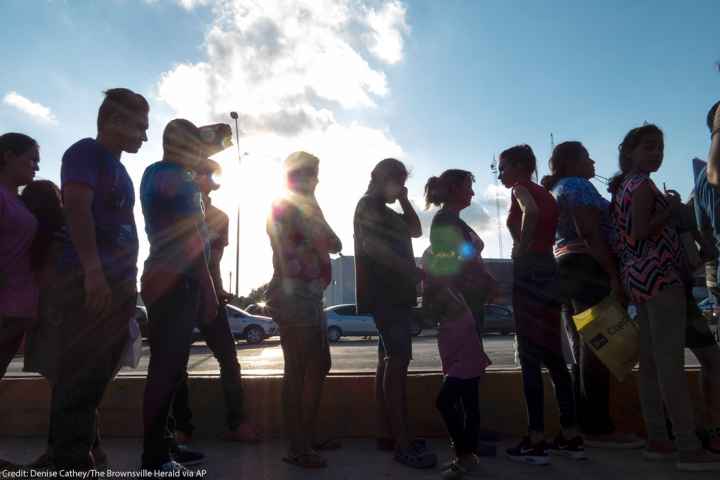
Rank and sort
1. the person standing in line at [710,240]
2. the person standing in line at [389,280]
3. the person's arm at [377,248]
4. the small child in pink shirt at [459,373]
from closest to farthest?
1. the person standing in line at [710,240]
2. the small child in pink shirt at [459,373]
3. the person standing in line at [389,280]
4. the person's arm at [377,248]

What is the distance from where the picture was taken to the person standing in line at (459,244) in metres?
2.98

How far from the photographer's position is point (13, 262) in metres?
2.56

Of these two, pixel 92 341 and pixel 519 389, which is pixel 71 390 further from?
pixel 519 389

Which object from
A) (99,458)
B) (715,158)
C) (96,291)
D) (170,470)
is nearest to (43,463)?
(99,458)

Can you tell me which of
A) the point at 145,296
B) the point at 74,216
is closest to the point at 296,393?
the point at 145,296

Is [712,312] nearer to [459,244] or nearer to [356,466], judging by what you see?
[459,244]

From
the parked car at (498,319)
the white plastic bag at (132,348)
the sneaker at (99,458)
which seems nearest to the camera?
the white plastic bag at (132,348)

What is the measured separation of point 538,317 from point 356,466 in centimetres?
127

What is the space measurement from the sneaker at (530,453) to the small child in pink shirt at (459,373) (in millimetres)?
267

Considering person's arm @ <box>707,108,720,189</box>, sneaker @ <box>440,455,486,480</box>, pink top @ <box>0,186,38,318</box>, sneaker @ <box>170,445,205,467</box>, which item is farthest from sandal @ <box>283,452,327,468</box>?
person's arm @ <box>707,108,720,189</box>

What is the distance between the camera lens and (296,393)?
113 inches

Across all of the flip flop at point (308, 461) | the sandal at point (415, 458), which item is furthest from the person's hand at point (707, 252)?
the flip flop at point (308, 461)

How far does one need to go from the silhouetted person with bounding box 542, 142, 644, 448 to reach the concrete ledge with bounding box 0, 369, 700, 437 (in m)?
0.24

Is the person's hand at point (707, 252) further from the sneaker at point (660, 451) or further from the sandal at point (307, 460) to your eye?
the sandal at point (307, 460)
